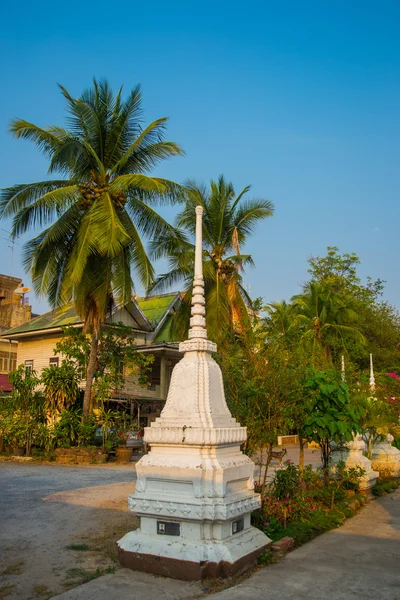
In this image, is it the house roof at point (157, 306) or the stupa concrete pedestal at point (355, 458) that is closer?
the stupa concrete pedestal at point (355, 458)

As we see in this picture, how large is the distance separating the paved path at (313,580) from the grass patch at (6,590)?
64cm

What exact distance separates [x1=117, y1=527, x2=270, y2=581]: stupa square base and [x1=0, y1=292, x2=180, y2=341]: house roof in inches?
788

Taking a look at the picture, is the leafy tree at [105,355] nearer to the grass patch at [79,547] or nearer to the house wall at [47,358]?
the house wall at [47,358]

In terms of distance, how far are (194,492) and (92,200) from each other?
15041 mm

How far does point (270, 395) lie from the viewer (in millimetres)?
7664

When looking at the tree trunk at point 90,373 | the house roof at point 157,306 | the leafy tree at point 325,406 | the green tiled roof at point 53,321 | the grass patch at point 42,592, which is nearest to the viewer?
the grass patch at point 42,592

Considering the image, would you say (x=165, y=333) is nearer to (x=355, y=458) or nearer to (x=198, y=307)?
(x=355, y=458)

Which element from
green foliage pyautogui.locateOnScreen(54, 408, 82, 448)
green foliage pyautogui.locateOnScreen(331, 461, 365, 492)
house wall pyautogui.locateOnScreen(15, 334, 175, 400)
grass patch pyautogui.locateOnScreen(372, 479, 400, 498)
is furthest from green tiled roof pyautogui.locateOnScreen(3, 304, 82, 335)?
green foliage pyautogui.locateOnScreen(331, 461, 365, 492)

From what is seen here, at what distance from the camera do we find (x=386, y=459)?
1418 centimetres

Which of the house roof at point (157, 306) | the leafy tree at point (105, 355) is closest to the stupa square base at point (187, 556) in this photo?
the leafy tree at point (105, 355)

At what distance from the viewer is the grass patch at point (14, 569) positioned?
5.54 m

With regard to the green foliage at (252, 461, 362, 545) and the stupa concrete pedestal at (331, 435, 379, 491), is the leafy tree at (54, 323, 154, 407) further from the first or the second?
the green foliage at (252, 461, 362, 545)

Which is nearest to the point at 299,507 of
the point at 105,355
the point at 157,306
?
the point at 105,355

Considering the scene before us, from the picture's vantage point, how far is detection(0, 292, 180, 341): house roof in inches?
1037
